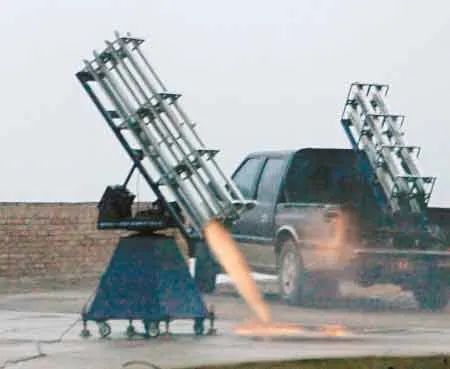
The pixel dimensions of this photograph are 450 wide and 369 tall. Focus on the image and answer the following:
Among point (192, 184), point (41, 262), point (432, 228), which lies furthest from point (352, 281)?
point (41, 262)

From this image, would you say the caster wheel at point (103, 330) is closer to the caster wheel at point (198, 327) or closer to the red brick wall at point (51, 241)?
the caster wheel at point (198, 327)

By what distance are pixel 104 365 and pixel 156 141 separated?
3331mm

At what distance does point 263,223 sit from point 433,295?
95.2 inches

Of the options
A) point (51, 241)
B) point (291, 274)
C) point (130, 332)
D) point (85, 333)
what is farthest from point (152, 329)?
point (51, 241)

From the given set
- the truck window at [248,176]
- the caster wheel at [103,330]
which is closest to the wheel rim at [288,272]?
the truck window at [248,176]

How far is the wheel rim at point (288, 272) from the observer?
19750 millimetres

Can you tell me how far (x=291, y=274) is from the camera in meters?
19.8

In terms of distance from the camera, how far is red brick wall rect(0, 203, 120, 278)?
24.8 m

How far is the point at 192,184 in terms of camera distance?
1521cm

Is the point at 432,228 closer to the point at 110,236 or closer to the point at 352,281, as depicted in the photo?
the point at 352,281

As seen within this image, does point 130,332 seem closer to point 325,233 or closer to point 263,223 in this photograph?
point 325,233

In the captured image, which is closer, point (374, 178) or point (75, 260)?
point (374, 178)

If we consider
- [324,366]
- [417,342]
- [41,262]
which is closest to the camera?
[324,366]

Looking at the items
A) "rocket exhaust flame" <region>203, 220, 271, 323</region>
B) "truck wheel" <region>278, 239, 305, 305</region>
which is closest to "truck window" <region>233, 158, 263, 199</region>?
"rocket exhaust flame" <region>203, 220, 271, 323</region>
